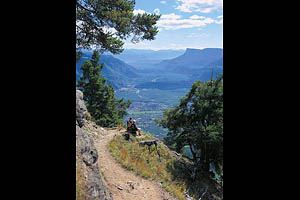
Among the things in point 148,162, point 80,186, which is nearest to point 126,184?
point 148,162

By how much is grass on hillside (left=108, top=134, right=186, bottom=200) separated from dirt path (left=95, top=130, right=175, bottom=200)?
41 centimetres

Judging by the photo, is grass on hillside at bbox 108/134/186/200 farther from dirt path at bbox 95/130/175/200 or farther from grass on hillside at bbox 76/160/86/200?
grass on hillside at bbox 76/160/86/200

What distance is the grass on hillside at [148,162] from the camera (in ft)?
34.6

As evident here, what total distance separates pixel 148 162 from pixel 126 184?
12.5ft

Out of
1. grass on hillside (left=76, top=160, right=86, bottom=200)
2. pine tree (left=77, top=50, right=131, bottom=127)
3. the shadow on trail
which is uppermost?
pine tree (left=77, top=50, right=131, bottom=127)

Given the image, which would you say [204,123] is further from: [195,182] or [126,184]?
[126,184]

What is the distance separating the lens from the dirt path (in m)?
8.21

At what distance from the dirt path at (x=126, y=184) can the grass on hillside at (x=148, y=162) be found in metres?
0.41

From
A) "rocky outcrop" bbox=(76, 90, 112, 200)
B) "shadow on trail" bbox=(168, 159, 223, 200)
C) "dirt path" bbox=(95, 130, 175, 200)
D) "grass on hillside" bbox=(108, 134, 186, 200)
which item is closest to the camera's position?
"rocky outcrop" bbox=(76, 90, 112, 200)

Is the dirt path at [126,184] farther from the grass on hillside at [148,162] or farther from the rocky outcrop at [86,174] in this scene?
the rocky outcrop at [86,174]

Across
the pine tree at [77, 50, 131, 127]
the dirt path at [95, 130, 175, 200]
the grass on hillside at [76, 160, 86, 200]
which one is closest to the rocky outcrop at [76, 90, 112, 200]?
the grass on hillside at [76, 160, 86, 200]

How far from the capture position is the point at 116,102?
3231 centimetres

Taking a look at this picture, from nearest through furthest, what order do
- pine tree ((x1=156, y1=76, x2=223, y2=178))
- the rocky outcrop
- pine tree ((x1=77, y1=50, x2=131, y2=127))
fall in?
the rocky outcrop
pine tree ((x1=156, y1=76, x2=223, y2=178))
pine tree ((x1=77, y1=50, x2=131, y2=127))

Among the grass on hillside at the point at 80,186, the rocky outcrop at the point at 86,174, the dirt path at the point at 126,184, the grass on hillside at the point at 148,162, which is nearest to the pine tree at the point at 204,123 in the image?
the grass on hillside at the point at 148,162
